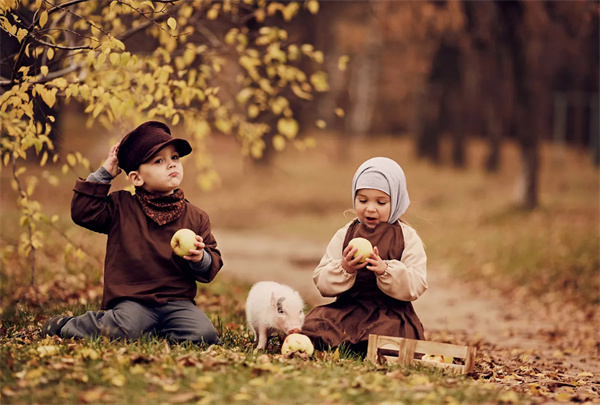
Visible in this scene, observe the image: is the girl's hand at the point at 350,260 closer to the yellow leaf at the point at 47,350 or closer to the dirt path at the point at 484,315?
the yellow leaf at the point at 47,350

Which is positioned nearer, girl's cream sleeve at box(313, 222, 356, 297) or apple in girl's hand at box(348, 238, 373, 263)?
apple in girl's hand at box(348, 238, 373, 263)

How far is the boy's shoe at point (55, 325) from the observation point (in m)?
5.05

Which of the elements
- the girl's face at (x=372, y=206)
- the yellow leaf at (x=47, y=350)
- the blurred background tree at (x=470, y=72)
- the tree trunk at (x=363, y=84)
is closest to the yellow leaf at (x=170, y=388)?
the yellow leaf at (x=47, y=350)

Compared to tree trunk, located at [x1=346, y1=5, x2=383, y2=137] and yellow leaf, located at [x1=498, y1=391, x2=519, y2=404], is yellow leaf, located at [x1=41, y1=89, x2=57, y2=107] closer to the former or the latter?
yellow leaf, located at [x1=498, y1=391, x2=519, y2=404]

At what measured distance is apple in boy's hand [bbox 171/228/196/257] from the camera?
4613 mm

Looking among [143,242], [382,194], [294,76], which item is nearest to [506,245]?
[294,76]

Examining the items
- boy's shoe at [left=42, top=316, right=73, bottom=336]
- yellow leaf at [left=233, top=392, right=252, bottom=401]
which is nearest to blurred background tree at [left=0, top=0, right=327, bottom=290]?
boy's shoe at [left=42, top=316, right=73, bottom=336]

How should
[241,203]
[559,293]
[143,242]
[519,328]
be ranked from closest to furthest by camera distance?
1. [143,242]
2. [519,328]
3. [559,293]
4. [241,203]

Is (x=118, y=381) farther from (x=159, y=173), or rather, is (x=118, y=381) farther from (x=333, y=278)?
(x=333, y=278)

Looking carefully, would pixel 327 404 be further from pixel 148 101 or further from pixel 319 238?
pixel 319 238

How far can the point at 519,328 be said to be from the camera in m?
8.66

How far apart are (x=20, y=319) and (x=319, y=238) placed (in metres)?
10.9

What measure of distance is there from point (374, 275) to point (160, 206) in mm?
1548

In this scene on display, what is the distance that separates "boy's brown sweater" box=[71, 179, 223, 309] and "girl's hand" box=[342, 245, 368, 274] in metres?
0.87
